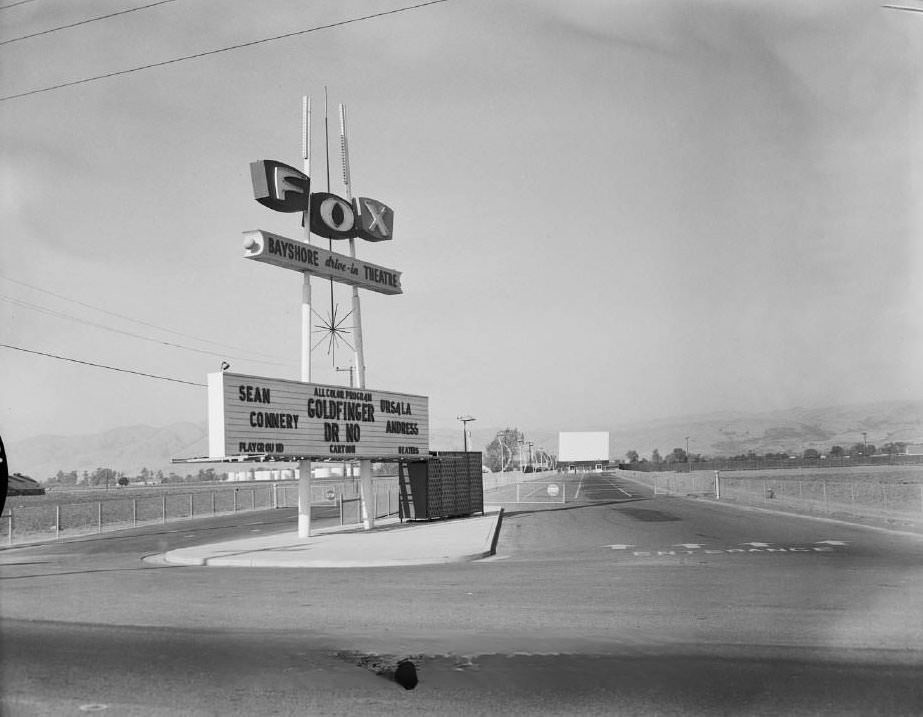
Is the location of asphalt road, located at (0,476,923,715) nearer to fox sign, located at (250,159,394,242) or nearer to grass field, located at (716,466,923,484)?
fox sign, located at (250,159,394,242)

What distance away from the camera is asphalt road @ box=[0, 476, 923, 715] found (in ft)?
25.3

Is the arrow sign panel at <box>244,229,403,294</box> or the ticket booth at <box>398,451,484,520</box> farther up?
the arrow sign panel at <box>244,229,403,294</box>

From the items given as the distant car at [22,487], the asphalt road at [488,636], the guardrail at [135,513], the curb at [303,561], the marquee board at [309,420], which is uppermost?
the marquee board at [309,420]

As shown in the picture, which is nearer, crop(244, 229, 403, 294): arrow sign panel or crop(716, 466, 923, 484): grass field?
crop(244, 229, 403, 294): arrow sign panel

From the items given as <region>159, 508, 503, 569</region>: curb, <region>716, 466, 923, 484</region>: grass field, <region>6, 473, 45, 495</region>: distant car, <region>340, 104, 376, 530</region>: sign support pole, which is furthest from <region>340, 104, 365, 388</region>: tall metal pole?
<region>6, 473, 45, 495</region>: distant car

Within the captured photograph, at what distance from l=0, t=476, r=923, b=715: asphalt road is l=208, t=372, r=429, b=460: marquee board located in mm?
5580

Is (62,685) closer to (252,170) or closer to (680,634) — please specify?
(680,634)

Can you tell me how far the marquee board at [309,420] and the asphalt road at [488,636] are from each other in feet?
18.3

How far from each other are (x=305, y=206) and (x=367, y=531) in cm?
1172

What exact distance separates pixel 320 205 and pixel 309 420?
744 centimetres

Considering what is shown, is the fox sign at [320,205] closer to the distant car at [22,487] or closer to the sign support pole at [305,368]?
the sign support pole at [305,368]

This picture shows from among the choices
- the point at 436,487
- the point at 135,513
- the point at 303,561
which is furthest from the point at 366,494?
the point at 135,513

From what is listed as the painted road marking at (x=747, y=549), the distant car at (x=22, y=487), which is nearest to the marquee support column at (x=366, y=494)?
the painted road marking at (x=747, y=549)

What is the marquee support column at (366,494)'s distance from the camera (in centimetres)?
3309
